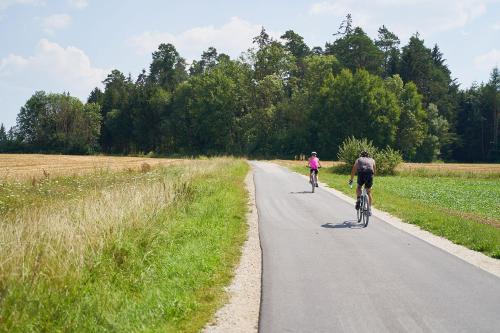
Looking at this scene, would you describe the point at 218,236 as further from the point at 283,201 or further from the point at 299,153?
the point at 299,153

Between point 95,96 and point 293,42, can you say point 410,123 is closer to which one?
point 293,42

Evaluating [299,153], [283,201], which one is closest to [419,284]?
[283,201]

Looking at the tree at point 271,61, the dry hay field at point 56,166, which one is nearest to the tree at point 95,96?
the tree at point 271,61

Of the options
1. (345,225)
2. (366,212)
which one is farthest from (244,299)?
(366,212)

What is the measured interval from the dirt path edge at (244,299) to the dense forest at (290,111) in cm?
6370

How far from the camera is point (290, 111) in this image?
80562 millimetres

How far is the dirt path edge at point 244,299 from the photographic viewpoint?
586cm

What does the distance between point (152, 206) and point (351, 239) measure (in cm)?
551

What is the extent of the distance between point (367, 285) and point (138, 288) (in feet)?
12.3

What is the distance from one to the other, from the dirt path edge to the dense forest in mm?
63700

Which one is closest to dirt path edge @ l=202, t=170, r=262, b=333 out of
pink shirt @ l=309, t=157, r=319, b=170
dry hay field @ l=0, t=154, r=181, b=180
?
dry hay field @ l=0, t=154, r=181, b=180

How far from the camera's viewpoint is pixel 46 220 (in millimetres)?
8977

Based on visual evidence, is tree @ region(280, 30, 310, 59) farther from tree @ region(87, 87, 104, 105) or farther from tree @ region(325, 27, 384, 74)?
tree @ region(87, 87, 104, 105)

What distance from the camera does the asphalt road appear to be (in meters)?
5.95
